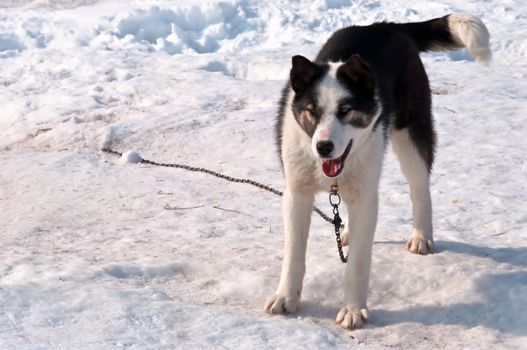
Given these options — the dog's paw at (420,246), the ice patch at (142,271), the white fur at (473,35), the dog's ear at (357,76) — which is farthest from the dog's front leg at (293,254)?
the white fur at (473,35)

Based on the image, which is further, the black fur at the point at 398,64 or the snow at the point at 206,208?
the black fur at the point at 398,64

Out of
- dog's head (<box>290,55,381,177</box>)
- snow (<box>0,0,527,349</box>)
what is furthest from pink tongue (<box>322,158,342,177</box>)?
snow (<box>0,0,527,349</box>)

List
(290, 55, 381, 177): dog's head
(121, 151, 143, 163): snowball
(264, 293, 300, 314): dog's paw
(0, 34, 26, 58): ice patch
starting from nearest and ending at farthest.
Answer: (290, 55, 381, 177): dog's head → (264, 293, 300, 314): dog's paw → (121, 151, 143, 163): snowball → (0, 34, 26, 58): ice patch

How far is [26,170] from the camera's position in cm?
660

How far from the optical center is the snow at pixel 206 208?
12.2 feet

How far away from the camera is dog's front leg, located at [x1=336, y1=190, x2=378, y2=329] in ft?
12.9

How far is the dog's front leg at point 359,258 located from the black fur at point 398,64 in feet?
1.80

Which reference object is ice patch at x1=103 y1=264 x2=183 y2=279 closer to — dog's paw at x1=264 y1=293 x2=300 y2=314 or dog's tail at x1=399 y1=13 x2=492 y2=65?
dog's paw at x1=264 y1=293 x2=300 y2=314

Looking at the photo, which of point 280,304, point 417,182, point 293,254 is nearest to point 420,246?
point 417,182

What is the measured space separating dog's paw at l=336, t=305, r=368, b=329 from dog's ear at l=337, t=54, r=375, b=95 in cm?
106

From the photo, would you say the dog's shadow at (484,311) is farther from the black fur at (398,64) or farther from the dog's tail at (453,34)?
the dog's tail at (453,34)

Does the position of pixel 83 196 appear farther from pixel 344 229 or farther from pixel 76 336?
pixel 76 336

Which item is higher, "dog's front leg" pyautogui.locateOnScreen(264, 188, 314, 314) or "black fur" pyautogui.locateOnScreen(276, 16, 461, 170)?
"black fur" pyautogui.locateOnScreen(276, 16, 461, 170)

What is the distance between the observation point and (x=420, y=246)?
15.8 feet
